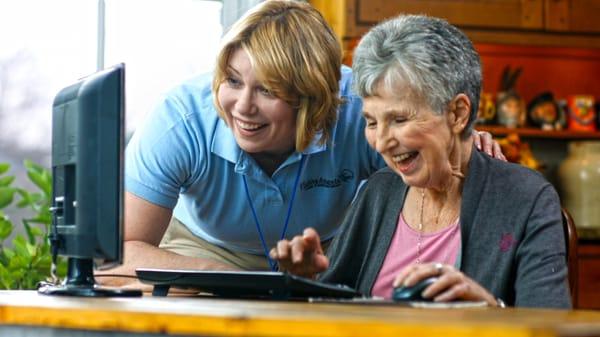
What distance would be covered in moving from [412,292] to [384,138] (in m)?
0.50

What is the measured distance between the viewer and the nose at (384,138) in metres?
2.03

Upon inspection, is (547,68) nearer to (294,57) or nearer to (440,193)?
(294,57)

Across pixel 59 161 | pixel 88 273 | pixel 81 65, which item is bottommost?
pixel 88 273

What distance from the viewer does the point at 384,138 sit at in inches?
80.0

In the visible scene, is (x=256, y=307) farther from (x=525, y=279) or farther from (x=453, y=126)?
(x=453, y=126)

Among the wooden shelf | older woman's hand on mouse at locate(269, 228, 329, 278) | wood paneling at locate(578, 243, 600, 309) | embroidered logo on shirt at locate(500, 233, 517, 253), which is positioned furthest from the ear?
wood paneling at locate(578, 243, 600, 309)

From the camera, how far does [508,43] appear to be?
484 cm

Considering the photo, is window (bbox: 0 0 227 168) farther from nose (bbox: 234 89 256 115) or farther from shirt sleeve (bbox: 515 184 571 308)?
shirt sleeve (bbox: 515 184 571 308)

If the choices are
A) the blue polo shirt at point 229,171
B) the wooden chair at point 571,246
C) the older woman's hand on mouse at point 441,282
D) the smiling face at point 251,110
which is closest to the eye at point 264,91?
the smiling face at point 251,110

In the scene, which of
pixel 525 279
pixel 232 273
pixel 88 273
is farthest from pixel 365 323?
pixel 88 273

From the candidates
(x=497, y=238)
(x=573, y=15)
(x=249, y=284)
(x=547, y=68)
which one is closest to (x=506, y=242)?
(x=497, y=238)

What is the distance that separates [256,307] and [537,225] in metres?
0.68

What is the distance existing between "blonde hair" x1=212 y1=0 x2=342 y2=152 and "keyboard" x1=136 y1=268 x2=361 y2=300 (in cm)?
55

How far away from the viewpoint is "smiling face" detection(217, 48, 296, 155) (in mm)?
2344
